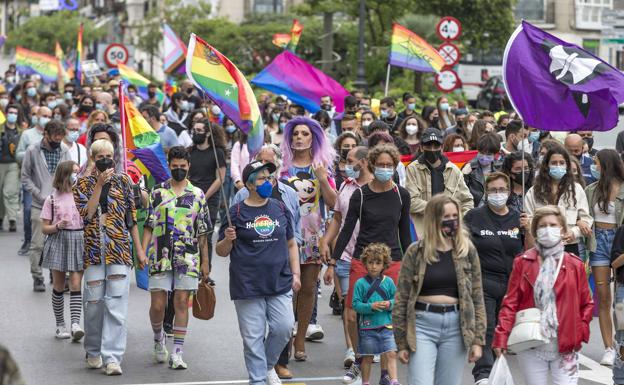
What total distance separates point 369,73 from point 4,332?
30.2 meters

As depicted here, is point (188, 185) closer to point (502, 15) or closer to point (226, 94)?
point (226, 94)

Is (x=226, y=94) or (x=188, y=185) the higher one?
(x=226, y=94)

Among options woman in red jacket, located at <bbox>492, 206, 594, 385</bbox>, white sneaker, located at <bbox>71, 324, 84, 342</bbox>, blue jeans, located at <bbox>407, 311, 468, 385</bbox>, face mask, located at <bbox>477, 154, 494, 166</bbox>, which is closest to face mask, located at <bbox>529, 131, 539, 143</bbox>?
face mask, located at <bbox>477, 154, 494, 166</bbox>

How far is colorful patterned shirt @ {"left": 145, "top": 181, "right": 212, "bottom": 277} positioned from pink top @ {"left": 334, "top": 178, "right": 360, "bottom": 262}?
109 centimetres

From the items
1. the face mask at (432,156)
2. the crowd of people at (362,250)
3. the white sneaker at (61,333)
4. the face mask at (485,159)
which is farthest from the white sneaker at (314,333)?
the face mask at (485,159)

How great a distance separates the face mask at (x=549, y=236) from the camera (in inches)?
319

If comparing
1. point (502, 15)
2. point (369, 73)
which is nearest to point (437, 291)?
point (369, 73)

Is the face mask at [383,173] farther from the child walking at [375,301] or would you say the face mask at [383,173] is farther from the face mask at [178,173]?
the face mask at [178,173]

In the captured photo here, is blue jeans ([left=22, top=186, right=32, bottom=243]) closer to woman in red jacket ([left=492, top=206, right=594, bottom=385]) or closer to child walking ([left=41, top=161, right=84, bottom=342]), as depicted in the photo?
child walking ([left=41, top=161, right=84, bottom=342])

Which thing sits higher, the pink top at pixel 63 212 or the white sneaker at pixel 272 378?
the pink top at pixel 63 212

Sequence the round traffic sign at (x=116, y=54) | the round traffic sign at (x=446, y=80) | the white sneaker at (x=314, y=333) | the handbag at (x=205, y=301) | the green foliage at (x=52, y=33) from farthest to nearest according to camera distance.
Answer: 1. the green foliage at (x=52, y=33)
2. the round traffic sign at (x=116, y=54)
3. the round traffic sign at (x=446, y=80)
4. the white sneaker at (x=314, y=333)
5. the handbag at (x=205, y=301)

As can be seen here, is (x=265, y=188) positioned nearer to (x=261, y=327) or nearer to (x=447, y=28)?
(x=261, y=327)

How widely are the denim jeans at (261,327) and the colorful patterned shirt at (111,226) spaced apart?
1.45 meters

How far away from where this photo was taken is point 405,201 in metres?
10.0
